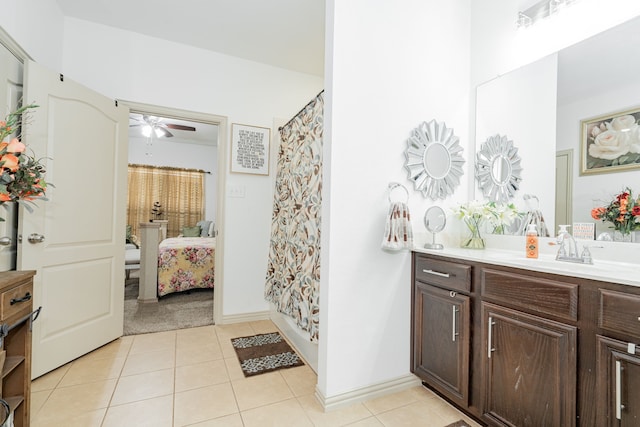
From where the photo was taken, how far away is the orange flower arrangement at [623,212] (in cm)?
137

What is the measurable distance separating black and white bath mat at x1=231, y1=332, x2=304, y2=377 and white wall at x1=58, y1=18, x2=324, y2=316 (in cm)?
55

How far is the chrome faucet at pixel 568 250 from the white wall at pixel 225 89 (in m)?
2.50

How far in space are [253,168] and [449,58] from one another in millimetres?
2058

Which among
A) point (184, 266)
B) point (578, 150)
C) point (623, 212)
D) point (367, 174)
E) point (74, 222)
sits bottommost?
point (184, 266)

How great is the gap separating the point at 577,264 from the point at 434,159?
3.23ft

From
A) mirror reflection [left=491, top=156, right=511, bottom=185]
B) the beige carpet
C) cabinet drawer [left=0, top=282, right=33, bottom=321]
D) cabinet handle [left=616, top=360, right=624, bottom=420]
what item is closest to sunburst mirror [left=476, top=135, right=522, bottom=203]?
mirror reflection [left=491, top=156, right=511, bottom=185]

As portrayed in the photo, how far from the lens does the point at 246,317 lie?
305 cm

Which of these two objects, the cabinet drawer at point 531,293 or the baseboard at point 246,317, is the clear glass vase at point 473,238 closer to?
the cabinet drawer at point 531,293

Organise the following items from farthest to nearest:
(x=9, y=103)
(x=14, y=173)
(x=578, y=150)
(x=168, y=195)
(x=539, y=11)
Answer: (x=168, y=195), (x=9, y=103), (x=539, y=11), (x=578, y=150), (x=14, y=173)

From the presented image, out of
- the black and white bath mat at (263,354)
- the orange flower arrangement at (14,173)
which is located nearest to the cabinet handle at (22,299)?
the orange flower arrangement at (14,173)

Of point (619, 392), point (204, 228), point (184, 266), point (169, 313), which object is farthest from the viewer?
point (204, 228)

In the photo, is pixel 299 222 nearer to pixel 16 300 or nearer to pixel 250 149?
pixel 250 149

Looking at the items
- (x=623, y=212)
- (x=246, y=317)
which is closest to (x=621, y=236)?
(x=623, y=212)

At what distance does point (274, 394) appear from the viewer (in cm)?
179
